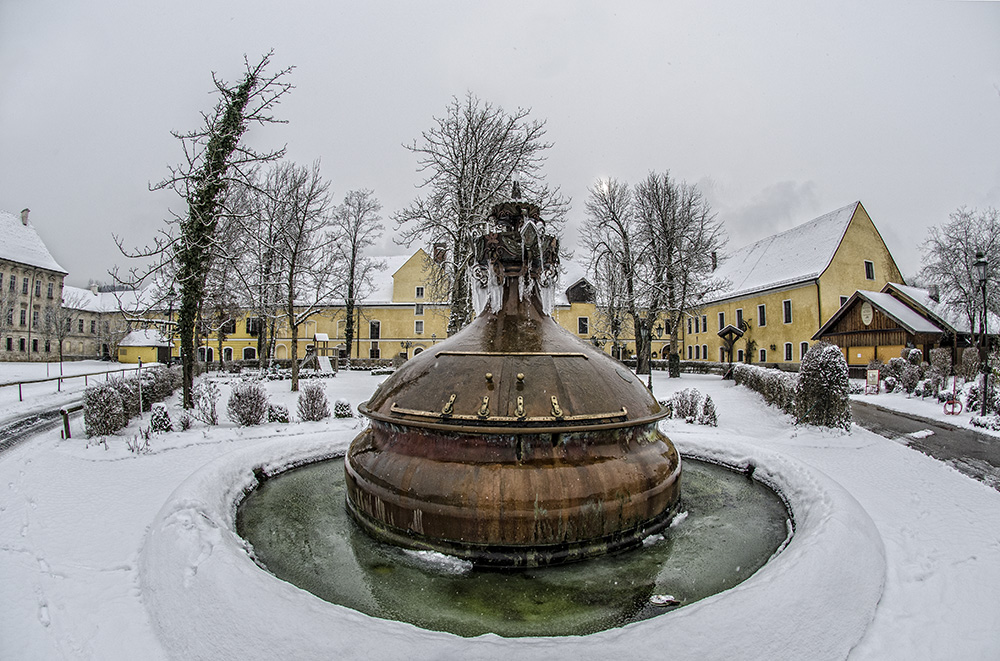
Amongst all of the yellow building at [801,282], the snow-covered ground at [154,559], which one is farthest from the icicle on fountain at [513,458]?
the yellow building at [801,282]

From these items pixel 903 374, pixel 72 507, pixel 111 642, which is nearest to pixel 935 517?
pixel 111 642

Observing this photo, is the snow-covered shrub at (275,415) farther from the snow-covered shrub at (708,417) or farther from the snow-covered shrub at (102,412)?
the snow-covered shrub at (708,417)

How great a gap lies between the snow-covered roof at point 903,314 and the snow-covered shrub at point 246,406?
105 ft

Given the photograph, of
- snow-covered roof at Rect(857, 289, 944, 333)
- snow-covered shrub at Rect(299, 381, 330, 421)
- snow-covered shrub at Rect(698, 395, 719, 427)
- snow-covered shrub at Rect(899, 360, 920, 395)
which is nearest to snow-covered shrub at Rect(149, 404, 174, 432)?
snow-covered shrub at Rect(299, 381, 330, 421)

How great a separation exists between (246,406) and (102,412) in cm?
303

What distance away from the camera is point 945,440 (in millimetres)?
12148

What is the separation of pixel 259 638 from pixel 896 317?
33.7m

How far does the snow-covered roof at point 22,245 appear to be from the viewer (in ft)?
148

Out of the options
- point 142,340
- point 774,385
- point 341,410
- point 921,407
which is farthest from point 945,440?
point 142,340

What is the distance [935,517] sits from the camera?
6.01 m

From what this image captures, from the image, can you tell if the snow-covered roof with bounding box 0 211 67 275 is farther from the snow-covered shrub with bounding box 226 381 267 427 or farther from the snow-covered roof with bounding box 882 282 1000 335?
the snow-covered roof with bounding box 882 282 1000 335

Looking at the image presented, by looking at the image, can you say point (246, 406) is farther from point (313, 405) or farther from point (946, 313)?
point (946, 313)

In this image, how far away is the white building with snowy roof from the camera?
145ft

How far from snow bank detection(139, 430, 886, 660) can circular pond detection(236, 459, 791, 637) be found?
642mm
